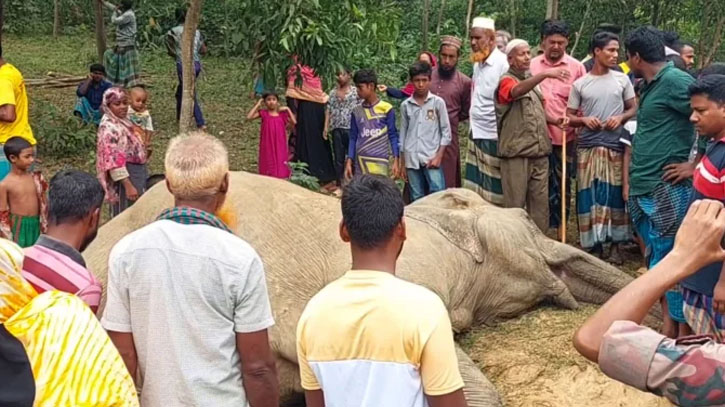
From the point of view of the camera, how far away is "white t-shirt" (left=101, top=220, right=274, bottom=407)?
2.81 m

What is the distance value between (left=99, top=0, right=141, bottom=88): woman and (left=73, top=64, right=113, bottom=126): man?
836mm

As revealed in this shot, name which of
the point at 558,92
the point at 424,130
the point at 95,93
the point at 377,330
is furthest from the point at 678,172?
the point at 95,93

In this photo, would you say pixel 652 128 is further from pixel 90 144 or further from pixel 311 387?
pixel 90 144

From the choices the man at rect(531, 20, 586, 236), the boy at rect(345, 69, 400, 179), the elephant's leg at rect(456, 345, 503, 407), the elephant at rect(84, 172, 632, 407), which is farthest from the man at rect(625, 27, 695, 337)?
the boy at rect(345, 69, 400, 179)

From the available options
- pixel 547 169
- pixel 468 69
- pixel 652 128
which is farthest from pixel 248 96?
pixel 652 128

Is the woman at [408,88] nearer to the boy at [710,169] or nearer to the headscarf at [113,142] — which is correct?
the headscarf at [113,142]

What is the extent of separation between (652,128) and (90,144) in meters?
7.25

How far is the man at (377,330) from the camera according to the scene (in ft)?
8.27

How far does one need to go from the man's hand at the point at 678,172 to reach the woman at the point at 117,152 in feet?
12.3

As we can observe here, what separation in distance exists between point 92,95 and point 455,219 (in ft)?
22.9

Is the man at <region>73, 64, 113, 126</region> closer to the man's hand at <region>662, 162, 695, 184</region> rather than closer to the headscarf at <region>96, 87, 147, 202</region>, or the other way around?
the headscarf at <region>96, 87, 147, 202</region>

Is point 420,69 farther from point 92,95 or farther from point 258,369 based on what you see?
point 92,95

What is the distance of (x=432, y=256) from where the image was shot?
5215 mm

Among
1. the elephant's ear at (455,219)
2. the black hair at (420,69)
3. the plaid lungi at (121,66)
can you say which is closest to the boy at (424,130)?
the black hair at (420,69)
